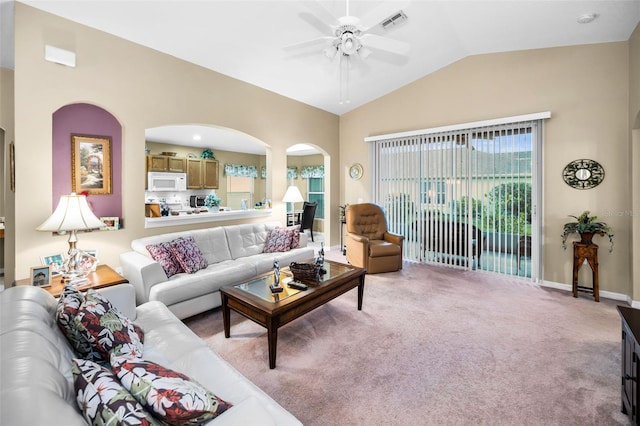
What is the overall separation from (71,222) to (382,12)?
3133mm

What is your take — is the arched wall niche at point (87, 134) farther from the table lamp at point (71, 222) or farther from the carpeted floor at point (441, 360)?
the carpeted floor at point (441, 360)

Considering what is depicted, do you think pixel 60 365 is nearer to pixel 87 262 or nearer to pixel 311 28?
pixel 87 262

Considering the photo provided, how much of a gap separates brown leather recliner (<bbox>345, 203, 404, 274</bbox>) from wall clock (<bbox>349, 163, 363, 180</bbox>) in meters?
1.09

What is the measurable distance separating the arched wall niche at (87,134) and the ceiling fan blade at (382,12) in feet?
9.70

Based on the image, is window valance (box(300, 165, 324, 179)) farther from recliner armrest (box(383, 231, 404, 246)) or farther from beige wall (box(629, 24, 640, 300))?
beige wall (box(629, 24, 640, 300))

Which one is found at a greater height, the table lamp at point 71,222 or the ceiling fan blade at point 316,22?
the ceiling fan blade at point 316,22

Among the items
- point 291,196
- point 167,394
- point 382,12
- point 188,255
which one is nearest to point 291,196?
point 291,196

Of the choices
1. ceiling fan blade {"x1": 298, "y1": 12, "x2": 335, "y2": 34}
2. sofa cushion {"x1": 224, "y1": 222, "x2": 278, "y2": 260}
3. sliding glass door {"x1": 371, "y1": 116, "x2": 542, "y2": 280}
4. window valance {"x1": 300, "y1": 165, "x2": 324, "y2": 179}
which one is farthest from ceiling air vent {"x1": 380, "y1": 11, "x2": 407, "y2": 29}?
window valance {"x1": 300, "y1": 165, "x2": 324, "y2": 179}

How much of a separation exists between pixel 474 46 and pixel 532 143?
169cm

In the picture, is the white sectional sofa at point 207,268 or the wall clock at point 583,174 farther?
the wall clock at point 583,174

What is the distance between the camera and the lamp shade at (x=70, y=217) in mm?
2457

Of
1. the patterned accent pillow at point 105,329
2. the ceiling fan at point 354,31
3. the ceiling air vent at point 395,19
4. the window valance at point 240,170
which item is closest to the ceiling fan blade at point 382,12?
the ceiling fan at point 354,31

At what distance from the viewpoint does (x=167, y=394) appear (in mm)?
1005

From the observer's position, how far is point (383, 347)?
2.56 m
